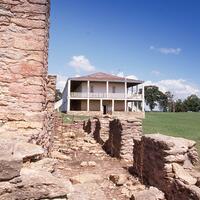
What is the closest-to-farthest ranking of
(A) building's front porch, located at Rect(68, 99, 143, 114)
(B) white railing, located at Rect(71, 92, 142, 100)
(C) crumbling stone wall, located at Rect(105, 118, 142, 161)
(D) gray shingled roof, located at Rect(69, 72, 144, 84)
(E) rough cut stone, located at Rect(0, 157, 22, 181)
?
(E) rough cut stone, located at Rect(0, 157, 22, 181) → (C) crumbling stone wall, located at Rect(105, 118, 142, 161) → (B) white railing, located at Rect(71, 92, 142, 100) → (D) gray shingled roof, located at Rect(69, 72, 144, 84) → (A) building's front porch, located at Rect(68, 99, 143, 114)

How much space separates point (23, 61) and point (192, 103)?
8419 centimetres

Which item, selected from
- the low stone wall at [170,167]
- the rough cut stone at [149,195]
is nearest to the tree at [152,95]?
the low stone wall at [170,167]

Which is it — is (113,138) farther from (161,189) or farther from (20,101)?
(20,101)

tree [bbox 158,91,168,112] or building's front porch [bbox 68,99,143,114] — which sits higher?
tree [bbox 158,91,168,112]

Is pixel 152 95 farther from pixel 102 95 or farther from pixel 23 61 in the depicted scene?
pixel 23 61

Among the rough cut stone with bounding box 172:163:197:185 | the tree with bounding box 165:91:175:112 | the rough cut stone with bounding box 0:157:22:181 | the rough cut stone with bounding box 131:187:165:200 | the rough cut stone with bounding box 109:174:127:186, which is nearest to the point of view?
the rough cut stone with bounding box 0:157:22:181

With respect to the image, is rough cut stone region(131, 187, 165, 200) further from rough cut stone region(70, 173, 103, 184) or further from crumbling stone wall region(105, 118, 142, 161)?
crumbling stone wall region(105, 118, 142, 161)

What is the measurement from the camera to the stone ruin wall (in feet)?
14.9

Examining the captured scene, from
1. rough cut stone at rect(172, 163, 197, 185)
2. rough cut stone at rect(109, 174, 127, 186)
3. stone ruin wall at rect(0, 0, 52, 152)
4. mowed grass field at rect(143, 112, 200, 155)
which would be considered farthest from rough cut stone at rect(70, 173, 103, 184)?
mowed grass field at rect(143, 112, 200, 155)

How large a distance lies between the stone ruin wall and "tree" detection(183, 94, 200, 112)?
8214 centimetres

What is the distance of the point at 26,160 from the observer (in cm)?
271

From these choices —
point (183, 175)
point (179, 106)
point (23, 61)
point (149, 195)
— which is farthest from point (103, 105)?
point (179, 106)

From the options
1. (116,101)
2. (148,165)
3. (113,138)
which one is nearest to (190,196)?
(148,165)

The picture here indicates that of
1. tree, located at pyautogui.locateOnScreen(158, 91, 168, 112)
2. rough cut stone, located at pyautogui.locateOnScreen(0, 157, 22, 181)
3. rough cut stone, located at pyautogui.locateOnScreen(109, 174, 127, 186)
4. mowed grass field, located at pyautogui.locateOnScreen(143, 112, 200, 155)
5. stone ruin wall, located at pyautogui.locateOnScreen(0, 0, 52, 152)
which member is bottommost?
rough cut stone, located at pyautogui.locateOnScreen(109, 174, 127, 186)
